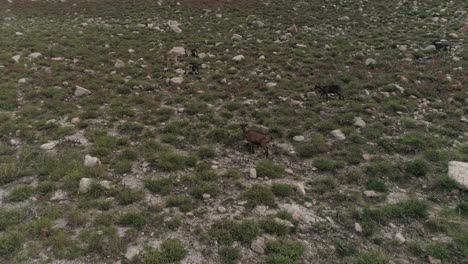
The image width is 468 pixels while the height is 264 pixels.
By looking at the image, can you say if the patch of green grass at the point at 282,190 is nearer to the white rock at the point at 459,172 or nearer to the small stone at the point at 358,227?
the small stone at the point at 358,227

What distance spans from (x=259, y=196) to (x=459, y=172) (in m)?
4.36

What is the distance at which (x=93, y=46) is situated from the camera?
1705 cm

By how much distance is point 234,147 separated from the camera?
9.50 meters

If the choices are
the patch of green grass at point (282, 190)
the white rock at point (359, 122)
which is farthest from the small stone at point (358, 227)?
the white rock at point (359, 122)

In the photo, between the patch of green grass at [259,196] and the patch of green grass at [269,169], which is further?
the patch of green grass at [269,169]

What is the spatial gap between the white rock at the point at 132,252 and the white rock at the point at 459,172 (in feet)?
21.6

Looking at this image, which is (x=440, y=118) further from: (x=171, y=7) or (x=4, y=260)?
(x=171, y=7)

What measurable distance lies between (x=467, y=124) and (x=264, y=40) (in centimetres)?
1000

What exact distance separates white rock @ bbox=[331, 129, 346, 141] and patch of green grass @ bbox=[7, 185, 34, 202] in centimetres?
730

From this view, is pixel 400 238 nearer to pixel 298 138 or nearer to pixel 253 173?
pixel 253 173

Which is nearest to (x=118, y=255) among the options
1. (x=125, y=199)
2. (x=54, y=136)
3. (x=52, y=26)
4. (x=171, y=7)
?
(x=125, y=199)

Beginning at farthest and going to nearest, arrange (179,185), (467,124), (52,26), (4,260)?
(52,26), (467,124), (179,185), (4,260)

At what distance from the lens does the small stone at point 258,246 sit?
6.31 meters

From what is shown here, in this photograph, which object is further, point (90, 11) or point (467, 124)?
point (90, 11)
